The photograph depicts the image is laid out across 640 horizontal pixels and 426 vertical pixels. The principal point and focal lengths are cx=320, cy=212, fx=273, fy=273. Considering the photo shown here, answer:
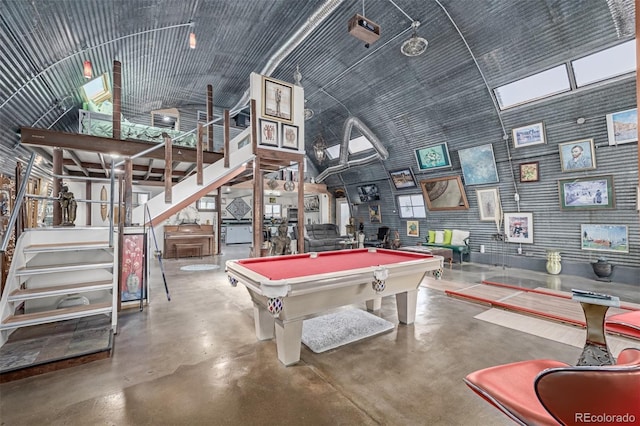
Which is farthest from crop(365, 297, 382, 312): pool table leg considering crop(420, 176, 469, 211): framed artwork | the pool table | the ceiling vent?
crop(420, 176, 469, 211): framed artwork

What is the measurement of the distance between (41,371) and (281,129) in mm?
5502

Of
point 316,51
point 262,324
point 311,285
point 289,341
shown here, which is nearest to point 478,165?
point 316,51

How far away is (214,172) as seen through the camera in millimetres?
5965

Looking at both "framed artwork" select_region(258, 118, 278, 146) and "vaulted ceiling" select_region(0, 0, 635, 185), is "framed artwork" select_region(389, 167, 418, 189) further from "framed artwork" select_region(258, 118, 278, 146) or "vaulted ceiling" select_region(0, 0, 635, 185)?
"framed artwork" select_region(258, 118, 278, 146)

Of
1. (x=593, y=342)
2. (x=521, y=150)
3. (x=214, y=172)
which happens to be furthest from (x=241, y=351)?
(x=521, y=150)

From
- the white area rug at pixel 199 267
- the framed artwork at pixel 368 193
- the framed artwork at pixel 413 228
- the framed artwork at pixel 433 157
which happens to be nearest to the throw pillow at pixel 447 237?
the framed artwork at pixel 413 228

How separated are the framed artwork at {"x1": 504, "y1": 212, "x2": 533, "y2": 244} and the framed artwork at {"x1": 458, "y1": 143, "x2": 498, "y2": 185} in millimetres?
1048

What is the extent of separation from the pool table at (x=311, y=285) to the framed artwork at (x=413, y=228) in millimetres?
6366

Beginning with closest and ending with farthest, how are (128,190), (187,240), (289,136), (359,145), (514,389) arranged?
(514,389), (128,190), (289,136), (187,240), (359,145)

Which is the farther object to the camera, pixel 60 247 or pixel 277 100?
pixel 277 100

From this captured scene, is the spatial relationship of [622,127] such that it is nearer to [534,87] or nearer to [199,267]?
[534,87]

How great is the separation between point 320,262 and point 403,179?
23.4 feet

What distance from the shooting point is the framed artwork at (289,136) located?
256 inches

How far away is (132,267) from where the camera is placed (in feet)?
14.0
